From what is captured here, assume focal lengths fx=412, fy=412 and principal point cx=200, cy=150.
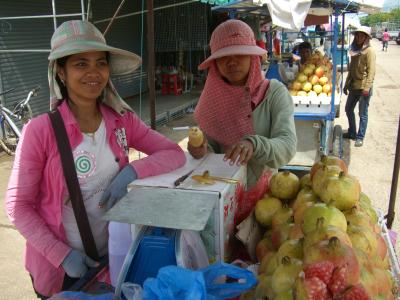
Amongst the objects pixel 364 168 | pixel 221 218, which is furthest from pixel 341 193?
pixel 364 168

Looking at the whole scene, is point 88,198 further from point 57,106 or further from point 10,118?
point 10,118

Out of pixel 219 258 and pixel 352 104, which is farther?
pixel 352 104

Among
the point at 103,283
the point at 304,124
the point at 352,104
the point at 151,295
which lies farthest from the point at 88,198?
the point at 352,104

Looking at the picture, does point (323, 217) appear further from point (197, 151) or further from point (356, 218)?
point (197, 151)

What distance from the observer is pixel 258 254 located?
1459 millimetres

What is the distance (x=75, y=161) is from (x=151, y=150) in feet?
1.28

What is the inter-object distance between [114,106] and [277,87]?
0.78 metres

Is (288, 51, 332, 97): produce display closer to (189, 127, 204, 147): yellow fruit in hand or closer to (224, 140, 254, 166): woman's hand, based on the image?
(189, 127, 204, 147): yellow fruit in hand

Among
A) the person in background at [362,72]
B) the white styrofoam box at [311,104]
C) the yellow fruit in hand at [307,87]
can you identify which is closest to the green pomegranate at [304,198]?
the white styrofoam box at [311,104]

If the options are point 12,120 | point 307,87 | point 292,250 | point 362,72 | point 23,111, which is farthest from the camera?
point 362,72

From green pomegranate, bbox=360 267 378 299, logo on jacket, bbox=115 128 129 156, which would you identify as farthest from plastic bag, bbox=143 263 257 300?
logo on jacket, bbox=115 128 129 156

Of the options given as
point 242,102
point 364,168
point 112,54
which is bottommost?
point 364,168

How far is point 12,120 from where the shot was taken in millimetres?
6543

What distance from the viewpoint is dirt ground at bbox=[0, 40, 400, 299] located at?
348 cm
